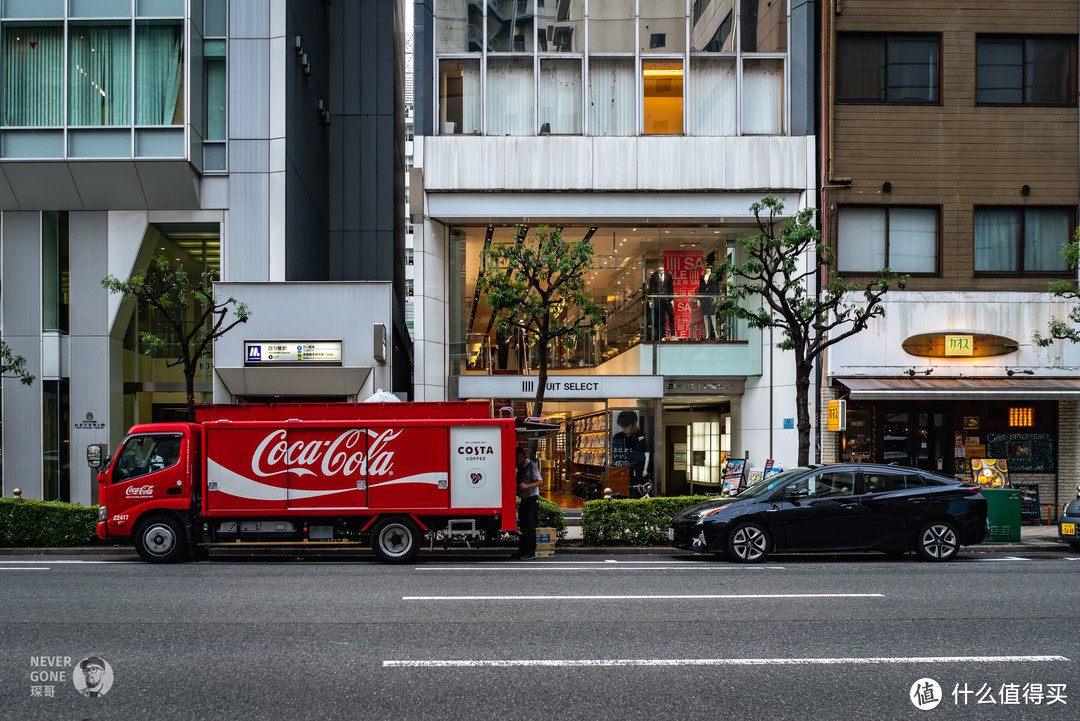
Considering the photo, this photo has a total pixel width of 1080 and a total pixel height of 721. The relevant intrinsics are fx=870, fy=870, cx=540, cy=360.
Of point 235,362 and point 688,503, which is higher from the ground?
point 235,362

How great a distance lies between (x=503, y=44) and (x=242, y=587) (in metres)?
16.0

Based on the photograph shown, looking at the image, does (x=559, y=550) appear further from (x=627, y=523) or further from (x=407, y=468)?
(x=407, y=468)

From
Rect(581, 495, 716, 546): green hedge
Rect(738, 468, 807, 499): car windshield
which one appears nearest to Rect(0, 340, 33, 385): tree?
Rect(581, 495, 716, 546): green hedge

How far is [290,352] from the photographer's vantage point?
21.5 m

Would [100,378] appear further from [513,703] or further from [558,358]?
[513,703]

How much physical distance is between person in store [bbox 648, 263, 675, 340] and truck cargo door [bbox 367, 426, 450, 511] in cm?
1034

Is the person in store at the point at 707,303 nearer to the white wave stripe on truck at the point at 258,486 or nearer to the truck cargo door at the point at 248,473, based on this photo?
the white wave stripe on truck at the point at 258,486

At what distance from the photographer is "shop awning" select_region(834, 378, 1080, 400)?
19.5 m

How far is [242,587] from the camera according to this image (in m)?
10.7

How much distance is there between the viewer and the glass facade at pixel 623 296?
22812 mm

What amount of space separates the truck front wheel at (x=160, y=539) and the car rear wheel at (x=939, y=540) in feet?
38.3

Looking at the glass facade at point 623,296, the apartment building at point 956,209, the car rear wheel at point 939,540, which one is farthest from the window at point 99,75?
the car rear wheel at point 939,540

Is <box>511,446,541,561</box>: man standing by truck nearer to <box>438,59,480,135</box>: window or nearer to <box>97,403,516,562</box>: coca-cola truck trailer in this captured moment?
<box>97,403,516,562</box>: coca-cola truck trailer

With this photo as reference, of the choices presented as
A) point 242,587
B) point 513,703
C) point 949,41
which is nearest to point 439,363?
point 242,587
